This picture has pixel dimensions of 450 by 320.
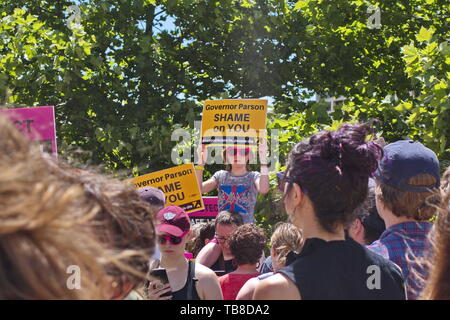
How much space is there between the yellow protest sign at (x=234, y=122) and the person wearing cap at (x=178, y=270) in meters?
2.43

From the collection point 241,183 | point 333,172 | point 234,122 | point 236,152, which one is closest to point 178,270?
point 333,172

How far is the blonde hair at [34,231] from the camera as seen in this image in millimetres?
769

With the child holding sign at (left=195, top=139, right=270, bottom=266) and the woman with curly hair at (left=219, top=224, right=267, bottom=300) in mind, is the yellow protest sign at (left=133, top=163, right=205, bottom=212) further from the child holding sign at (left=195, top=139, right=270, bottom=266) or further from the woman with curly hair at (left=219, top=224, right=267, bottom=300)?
the woman with curly hair at (left=219, top=224, right=267, bottom=300)

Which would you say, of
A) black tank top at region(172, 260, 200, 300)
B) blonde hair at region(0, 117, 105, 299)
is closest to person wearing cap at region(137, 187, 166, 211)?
black tank top at region(172, 260, 200, 300)

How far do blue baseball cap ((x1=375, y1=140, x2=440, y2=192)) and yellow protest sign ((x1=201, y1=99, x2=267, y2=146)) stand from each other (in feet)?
10.5

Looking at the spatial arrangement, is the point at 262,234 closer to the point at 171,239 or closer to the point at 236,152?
the point at 171,239

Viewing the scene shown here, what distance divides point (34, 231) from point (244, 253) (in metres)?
3.35

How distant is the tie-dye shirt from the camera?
559 centimetres

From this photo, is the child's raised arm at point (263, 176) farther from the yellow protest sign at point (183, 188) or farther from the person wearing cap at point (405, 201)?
the person wearing cap at point (405, 201)

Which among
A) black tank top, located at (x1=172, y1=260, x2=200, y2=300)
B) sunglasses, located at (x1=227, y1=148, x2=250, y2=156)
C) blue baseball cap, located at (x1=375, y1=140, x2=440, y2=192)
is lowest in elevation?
black tank top, located at (x1=172, y1=260, x2=200, y2=300)

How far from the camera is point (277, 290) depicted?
180cm

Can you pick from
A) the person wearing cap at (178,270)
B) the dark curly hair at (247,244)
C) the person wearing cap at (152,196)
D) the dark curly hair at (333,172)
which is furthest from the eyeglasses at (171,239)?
the dark curly hair at (333,172)
